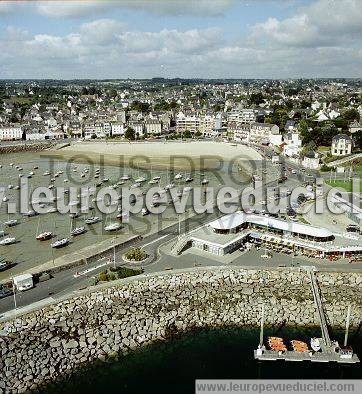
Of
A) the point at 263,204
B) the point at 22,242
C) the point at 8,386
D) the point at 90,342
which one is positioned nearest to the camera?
the point at 8,386

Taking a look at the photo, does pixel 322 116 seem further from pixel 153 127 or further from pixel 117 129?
pixel 117 129

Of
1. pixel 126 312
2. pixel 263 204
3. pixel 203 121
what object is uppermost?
pixel 203 121

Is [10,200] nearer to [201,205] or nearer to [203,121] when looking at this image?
[201,205]

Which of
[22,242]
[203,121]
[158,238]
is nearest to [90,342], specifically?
[158,238]

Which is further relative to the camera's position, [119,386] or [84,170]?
[84,170]

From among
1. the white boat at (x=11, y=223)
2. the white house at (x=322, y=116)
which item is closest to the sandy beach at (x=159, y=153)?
the white house at (x=322, y=116)

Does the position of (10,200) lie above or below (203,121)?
below

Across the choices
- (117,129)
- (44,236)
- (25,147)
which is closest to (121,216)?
(44,236)

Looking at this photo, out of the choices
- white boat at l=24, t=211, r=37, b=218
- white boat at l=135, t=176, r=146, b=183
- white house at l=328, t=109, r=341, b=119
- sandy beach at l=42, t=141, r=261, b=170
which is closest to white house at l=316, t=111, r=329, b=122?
white house at l=328, t=109, r=341, b=119
